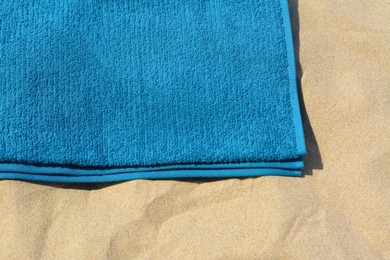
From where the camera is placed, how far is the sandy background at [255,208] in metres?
1.22

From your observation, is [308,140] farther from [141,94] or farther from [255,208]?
[141,94]

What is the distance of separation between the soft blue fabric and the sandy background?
0.15 ft

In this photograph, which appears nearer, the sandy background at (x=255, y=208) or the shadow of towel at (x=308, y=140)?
the sandy background at (x=255, y=208)

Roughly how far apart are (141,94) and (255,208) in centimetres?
40

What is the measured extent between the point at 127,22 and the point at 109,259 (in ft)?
1.94

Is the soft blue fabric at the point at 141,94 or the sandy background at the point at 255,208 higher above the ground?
the soft blue fabric at the point at 141,94

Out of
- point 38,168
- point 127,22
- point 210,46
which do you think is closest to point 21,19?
point 127,22

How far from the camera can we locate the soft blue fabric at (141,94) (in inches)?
49.3

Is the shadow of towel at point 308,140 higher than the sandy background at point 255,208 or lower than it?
higher

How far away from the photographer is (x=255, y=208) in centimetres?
127

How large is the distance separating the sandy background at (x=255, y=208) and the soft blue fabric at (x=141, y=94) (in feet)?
0.15

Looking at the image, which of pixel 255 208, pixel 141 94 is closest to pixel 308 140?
pixel 255 208

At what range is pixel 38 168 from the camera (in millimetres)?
1251

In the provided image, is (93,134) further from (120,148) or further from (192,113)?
(192,113)
